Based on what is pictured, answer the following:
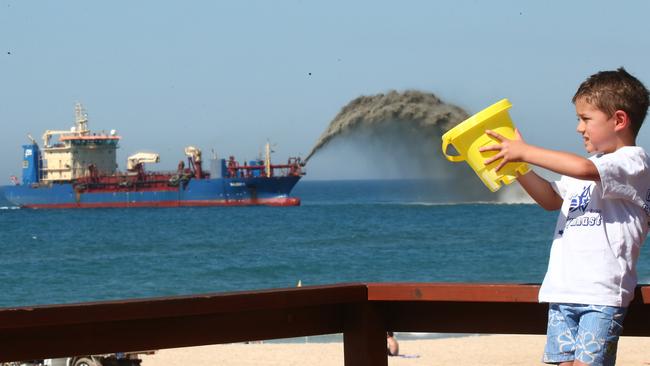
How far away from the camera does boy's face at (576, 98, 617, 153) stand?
89.5 inches

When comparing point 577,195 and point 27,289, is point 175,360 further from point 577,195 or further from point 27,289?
point 27,289

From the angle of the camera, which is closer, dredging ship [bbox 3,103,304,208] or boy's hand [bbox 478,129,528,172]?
boy's hand [bbox 478,129,528,172]

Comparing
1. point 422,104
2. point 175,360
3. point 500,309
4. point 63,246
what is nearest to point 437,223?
point 422,104

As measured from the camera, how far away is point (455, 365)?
541 inches

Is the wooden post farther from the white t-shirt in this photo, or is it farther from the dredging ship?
the dredging ship

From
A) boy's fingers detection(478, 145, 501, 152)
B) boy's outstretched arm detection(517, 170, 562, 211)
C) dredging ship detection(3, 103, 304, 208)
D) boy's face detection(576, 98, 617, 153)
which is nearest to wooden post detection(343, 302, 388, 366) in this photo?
boy's outstretched arm detection(517, 170, 562, 211)

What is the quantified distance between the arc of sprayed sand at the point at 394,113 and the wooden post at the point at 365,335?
57215 mm

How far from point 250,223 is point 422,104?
12.8m

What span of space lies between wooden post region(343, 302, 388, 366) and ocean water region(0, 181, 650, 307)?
27.6 m

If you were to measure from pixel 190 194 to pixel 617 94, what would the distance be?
74650 millimetres

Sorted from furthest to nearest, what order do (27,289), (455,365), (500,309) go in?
(27,289) → (455,365) → (500,309)

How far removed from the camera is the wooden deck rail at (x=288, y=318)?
2.42 m

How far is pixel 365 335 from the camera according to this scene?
287cm

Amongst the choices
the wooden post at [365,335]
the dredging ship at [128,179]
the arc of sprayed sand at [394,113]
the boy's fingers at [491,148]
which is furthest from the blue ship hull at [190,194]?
the boy's fingers at [491,148]
